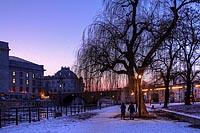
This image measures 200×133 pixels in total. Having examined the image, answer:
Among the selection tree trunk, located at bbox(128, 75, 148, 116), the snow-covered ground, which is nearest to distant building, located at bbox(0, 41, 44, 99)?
tree trunk, located at bbox(128, 75, 148, 116)

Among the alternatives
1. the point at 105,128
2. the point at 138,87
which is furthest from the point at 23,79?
the point at 105,128

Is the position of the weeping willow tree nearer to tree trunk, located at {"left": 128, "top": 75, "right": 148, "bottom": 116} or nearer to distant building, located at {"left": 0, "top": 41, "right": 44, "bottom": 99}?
tree trunk, located at {"left": 128, "top": 75, "right": 148, "bottom": 116}

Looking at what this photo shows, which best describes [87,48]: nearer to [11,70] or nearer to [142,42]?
[142,42]

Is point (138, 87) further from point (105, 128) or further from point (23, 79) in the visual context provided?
point (23, 79)

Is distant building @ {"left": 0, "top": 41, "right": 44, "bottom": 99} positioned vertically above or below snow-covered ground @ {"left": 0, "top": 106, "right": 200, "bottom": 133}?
above

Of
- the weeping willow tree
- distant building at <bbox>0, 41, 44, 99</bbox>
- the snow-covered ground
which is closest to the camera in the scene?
the snow-covered ground

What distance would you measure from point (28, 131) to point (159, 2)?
15323 millimetres

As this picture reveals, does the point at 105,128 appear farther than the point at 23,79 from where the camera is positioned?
No

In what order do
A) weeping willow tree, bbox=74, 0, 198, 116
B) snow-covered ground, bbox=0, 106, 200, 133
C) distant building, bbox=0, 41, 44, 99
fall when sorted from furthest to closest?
distant building, bbox=0, 41, 44, 99
weeping willow tree, bbox=74, 0, 198, 116
snow-covered ground, bbox=0, 106, 200, 133

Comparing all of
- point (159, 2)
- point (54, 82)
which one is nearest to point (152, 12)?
point (159, 2)

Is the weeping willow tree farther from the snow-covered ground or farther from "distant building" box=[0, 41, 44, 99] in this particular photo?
"distant building" box=[0, 41, 44, 99]

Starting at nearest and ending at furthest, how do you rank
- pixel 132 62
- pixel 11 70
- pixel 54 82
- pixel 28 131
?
pixel 28 131 < pixel 132 62 < pixel 11 70 < pixel 54 82

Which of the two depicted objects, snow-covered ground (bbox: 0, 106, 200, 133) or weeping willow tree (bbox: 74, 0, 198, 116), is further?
weeping willow tree (bbox: 74, 0, 198, 116)

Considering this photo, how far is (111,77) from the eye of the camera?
30.3 m
